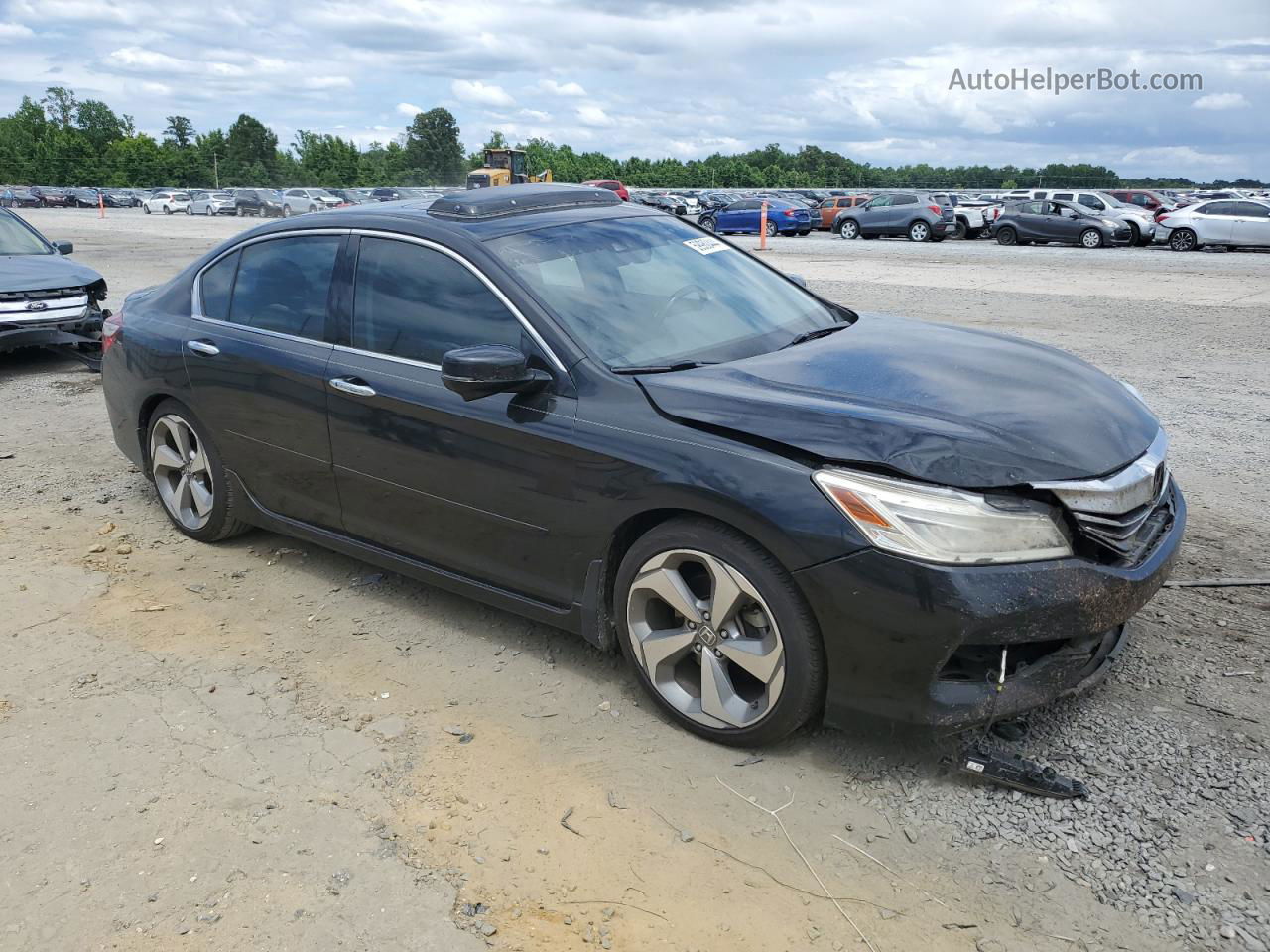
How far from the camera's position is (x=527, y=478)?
3.71 metres

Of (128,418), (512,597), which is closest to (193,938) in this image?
(512,597)

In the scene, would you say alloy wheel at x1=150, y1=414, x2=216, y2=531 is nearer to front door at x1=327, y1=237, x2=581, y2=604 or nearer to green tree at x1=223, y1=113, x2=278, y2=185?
front door at x1=327, y1=237, x2=581, y2=604

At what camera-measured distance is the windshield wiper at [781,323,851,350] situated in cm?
415

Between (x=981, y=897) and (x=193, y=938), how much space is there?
6.57ft

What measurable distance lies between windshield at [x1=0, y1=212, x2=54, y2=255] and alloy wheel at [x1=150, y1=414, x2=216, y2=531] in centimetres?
666

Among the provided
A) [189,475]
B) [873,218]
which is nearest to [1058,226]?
[873,218]

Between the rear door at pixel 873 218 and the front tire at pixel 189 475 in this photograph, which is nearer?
the front tire at pixel 189 475

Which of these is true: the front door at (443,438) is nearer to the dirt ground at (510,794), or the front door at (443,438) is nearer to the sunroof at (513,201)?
the sunroof at (513,201)

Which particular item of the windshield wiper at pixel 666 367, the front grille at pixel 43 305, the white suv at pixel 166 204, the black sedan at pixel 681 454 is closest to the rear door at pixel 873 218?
the front grille at pixel 43 305

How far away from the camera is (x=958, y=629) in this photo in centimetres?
290

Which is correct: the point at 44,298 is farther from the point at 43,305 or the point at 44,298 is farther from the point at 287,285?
the point at 287,285

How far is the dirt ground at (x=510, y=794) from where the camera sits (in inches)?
106

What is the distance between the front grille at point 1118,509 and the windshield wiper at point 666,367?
125cm

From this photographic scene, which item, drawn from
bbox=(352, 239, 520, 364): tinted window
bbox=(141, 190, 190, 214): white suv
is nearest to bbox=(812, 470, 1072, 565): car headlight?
bbox=(352, 239, 520, 364): tinted window
